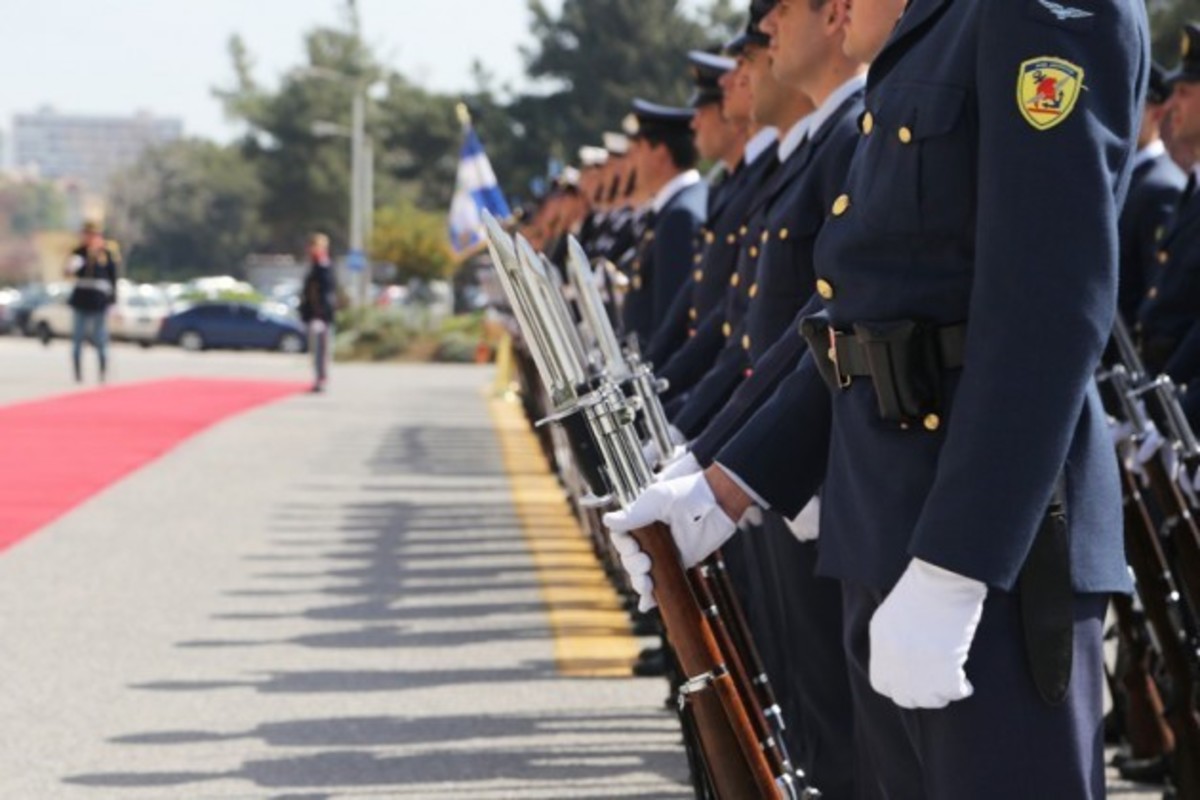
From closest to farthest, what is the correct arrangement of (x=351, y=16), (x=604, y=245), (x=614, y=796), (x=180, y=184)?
(x=614, y=796) → (x=604, y=245) → (x=351, y=16) → (x=180, y=184)

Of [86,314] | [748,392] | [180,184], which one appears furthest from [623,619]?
[180,184]

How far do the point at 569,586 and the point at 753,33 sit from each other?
4731 millimetres

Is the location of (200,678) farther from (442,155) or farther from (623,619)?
(442,155)

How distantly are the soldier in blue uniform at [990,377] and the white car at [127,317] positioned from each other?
44.8m

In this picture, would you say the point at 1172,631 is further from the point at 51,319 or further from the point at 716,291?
the point at 51,319

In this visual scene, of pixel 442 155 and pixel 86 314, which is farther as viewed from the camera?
pixel 442 155

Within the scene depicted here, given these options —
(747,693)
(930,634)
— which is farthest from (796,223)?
(930,634)

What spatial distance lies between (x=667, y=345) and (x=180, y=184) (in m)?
109

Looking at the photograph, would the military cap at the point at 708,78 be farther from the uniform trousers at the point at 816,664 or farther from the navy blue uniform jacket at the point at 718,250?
the uniform trousers at the point at 816,664

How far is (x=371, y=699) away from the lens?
715 cm

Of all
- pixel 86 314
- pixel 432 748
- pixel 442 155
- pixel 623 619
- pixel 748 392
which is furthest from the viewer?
pixel 442 155

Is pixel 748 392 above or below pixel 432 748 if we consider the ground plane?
above

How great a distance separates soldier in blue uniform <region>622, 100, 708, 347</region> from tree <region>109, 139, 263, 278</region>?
100922 millimetres

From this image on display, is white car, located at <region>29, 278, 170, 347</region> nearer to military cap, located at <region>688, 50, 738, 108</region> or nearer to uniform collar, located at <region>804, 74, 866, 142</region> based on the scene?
military cap, located at <region>688, 50, 738, 108</region>
